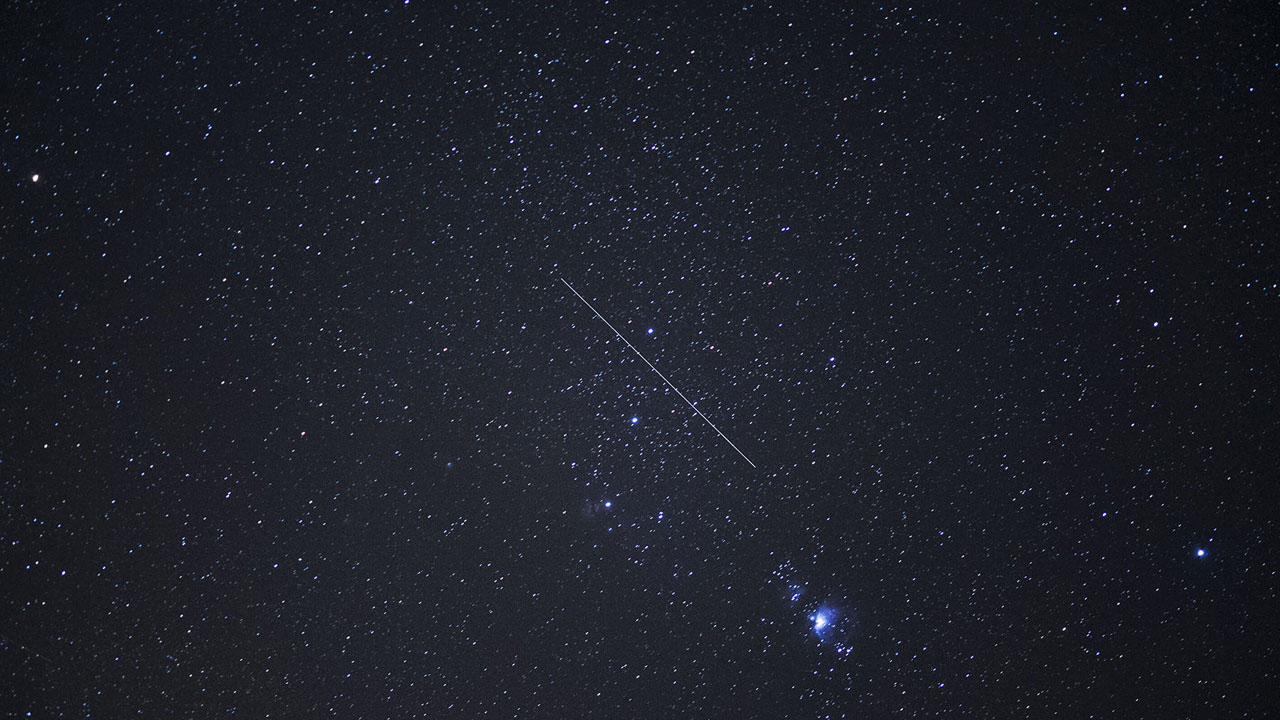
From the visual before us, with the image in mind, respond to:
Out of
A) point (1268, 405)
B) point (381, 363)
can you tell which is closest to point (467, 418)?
point (381, 363)

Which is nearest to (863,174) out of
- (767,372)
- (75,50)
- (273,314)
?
(767,372)

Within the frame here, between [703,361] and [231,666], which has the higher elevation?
[703,361]

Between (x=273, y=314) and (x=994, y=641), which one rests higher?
(x=273, y=314)

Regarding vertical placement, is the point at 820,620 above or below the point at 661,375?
below

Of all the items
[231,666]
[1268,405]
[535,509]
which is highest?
[1268,405]

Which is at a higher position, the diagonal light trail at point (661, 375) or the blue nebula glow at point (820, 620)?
the diagonal light trail at point (661, 375)

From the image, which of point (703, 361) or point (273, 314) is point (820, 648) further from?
point (273, 314)

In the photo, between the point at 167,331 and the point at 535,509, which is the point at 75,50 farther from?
the point at 535,509

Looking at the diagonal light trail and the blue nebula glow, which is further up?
the diagonal light trail
